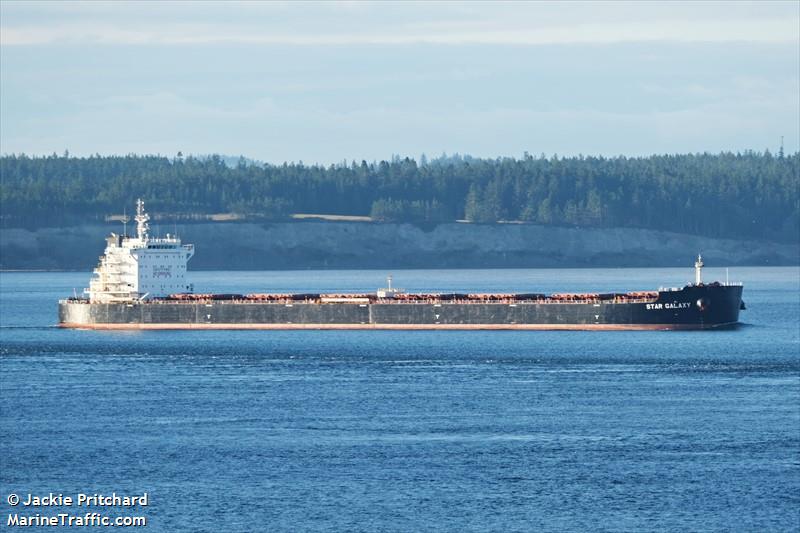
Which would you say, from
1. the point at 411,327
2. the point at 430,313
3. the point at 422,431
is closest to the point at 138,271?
the point at 411,327

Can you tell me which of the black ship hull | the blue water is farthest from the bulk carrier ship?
the blue water

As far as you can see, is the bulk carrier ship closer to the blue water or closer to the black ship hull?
the black ship hull

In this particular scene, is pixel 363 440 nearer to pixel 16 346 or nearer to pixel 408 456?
pixel 408 456

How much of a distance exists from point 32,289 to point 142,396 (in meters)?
125

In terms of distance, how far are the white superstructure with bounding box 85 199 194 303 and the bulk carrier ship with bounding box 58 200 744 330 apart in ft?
0.22

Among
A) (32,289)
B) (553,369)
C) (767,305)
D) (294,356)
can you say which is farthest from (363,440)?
(32,289)

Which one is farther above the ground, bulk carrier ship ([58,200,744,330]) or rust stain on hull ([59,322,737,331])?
bulk carrier ship ([58,200,744,330])

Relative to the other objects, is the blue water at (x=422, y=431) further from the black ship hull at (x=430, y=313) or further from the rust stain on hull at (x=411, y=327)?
the rust stain on hull at (x=411, y=327)

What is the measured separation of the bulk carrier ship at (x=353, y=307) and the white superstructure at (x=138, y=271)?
0.07 m

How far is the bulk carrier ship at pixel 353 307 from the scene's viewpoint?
96.0 meters

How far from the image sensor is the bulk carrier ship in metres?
96.0

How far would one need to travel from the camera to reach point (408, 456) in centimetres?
5366

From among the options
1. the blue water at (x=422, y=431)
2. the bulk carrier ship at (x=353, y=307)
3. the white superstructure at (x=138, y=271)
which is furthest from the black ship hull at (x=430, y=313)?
the blue water at (x=422, y=431)

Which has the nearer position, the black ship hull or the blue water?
the blue water
